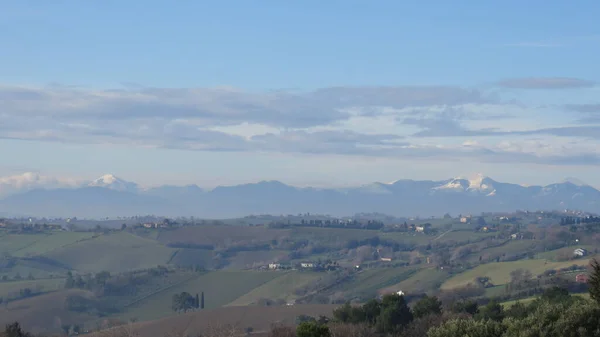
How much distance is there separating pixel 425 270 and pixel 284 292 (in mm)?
28738

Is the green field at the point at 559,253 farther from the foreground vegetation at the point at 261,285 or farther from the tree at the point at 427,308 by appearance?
the tree at the point at 427,308

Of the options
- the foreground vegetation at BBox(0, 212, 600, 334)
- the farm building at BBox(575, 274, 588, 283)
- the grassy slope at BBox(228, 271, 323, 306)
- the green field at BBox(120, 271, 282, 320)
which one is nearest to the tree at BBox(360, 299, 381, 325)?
the foreground vegetation at BBox(0, 212, 600, 334)

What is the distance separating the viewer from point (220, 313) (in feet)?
370

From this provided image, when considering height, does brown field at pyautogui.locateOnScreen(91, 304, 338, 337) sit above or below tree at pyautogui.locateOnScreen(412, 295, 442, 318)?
below

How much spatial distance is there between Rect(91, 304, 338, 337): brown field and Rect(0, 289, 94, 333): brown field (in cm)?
2128

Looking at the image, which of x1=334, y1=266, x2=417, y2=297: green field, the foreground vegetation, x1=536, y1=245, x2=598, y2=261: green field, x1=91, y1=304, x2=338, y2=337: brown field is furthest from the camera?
x1=536, y1=245, x2=598, y2=261: green field

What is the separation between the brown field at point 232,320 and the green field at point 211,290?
24.8 m

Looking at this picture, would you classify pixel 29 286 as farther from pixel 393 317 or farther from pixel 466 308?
pixel 466 308

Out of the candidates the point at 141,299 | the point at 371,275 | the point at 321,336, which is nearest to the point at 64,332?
the point at 141,299

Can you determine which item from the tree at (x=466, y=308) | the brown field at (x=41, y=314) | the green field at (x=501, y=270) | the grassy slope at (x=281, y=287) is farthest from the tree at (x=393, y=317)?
the grassy slope at (x=281, y=287)

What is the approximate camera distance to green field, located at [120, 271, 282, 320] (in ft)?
466

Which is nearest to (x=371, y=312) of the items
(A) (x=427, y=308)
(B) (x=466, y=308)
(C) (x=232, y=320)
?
(A) (x=427, y=308)

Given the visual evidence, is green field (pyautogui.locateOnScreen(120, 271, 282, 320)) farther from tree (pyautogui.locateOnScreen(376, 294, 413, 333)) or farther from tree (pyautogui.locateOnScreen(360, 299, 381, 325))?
tree (pyautogui.locateOnScreen(376, 294, 413, 333))

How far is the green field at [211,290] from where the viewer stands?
142 metres
